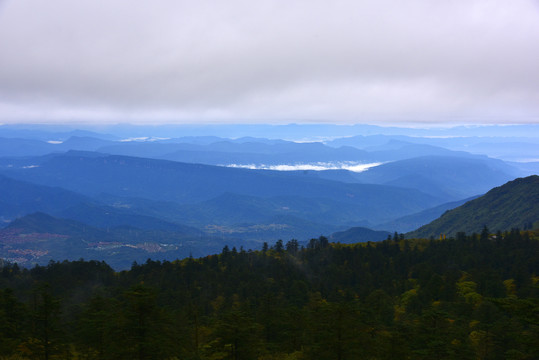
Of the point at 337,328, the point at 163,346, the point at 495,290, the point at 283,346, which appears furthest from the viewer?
the point at 495,290

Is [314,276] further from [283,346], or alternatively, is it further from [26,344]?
[26,344]

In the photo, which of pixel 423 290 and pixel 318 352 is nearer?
pixel 318 352

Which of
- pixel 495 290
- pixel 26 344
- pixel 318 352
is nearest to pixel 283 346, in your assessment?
pixel 318 352

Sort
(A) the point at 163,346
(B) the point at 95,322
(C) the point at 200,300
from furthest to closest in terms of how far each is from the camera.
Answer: (C) the point at 200,300
(B) the point at 95,322
(A) the point at 163,346

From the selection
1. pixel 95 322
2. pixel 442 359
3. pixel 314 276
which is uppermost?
pixel 95 322

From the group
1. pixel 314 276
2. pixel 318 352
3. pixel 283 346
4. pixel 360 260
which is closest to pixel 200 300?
pixel 314 276

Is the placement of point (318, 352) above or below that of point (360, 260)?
above

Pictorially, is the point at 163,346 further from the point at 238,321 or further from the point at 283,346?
the point at 283,346
